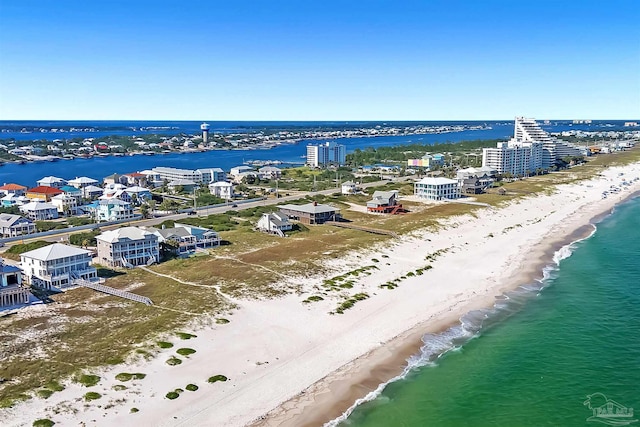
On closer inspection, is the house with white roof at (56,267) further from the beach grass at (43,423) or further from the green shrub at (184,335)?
the beach grass at (43,423)

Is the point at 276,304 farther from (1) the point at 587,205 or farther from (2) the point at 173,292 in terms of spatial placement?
(1) the point at 587,205

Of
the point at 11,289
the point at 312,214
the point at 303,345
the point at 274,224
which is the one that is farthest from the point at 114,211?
the point at 303,345

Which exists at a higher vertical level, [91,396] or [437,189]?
[437,189]

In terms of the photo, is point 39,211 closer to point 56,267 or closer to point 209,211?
point 209,211

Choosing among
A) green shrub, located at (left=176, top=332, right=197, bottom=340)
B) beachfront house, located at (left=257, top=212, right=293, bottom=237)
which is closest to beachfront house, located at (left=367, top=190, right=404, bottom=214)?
beachfront house, located at (left=257, top=212, right=293, bottom=237)

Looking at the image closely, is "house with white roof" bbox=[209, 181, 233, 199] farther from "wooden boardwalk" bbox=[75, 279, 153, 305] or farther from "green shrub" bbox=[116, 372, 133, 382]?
"green shrub" bbox=[116, 372, 133, 382]

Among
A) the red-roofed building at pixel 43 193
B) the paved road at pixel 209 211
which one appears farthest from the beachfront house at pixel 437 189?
the red-roofed building at pixel 43 193
